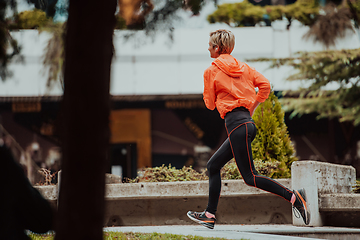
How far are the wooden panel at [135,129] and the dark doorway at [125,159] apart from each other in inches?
8.6

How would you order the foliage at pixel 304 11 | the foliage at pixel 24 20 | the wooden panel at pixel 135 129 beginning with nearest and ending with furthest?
the foliage at pixel 24 20
the foliage at pixel 304 11
the wooden panel at pixel 135 129

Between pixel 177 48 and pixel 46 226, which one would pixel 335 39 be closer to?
pixel 177 48

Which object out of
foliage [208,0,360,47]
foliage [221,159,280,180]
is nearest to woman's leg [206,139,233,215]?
foliage [221,159,280,180]

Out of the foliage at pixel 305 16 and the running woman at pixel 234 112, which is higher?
the foliage at pixel 305 16

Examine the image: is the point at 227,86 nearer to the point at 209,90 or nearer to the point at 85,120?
the point at 209,90

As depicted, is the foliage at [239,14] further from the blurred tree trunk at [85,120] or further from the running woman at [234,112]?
the blurred tree trunk at [85,120]

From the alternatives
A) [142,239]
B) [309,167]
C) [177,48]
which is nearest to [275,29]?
[177,48]

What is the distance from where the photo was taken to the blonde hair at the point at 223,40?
167 inches

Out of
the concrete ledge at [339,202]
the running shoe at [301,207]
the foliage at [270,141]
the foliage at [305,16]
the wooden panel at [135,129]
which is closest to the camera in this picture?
the running shoe at [301,207]

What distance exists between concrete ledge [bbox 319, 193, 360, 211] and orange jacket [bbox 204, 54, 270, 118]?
6.04 ft

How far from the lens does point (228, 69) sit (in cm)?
409

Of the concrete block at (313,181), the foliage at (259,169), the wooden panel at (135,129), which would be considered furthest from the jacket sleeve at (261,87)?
the wooden panel at (135,129)

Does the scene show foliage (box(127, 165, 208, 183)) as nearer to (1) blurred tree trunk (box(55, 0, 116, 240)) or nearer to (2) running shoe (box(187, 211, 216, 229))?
(2) running shoe (box(187, 211, 216, 229))

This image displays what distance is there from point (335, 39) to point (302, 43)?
1.21 metres
